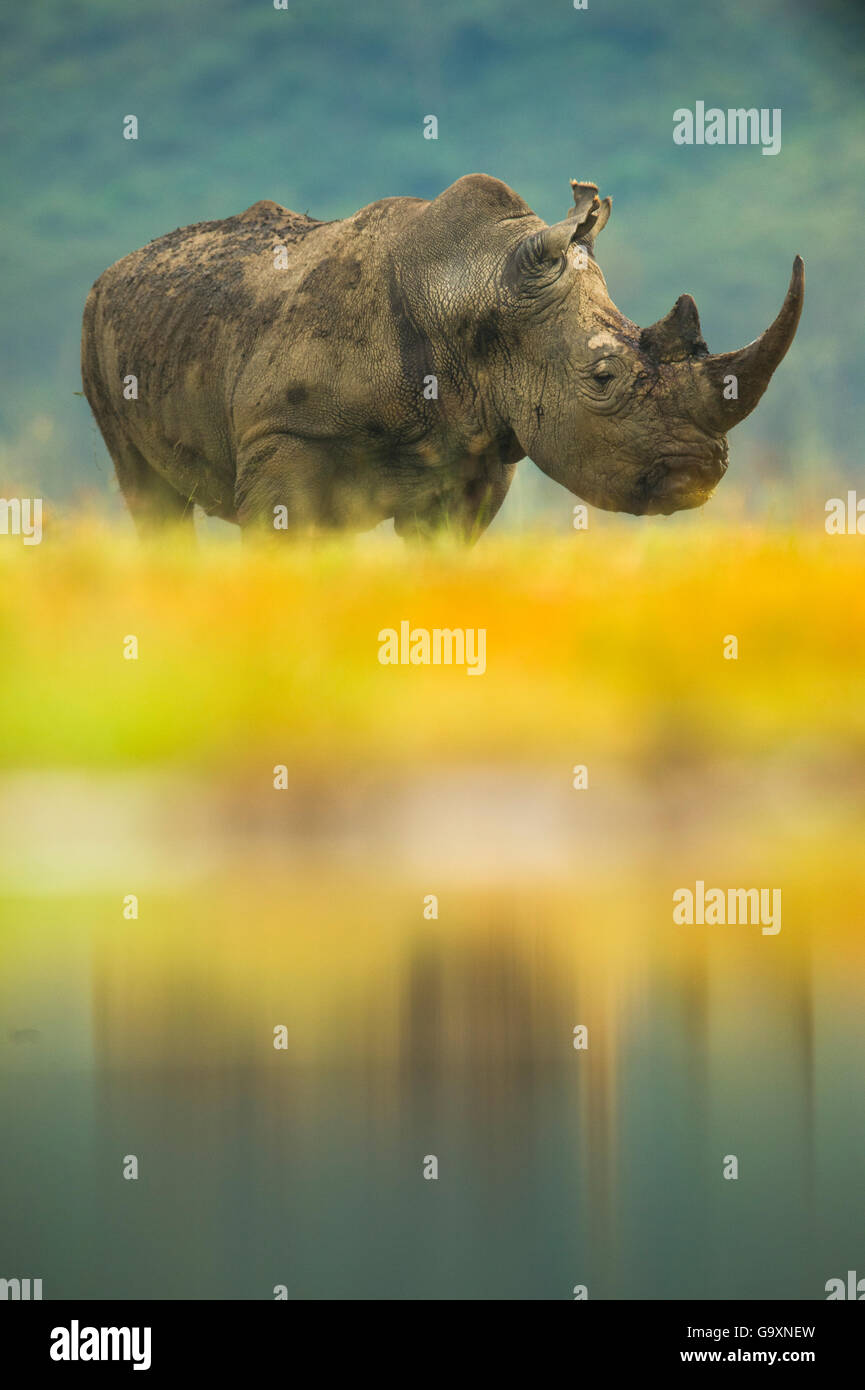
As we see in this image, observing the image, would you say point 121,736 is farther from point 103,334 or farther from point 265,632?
point 103,334

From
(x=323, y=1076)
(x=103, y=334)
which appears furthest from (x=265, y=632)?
(x=103, y=334)

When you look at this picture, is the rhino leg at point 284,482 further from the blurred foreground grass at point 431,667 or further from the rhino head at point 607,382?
the blurred foreground grass at point 431,667

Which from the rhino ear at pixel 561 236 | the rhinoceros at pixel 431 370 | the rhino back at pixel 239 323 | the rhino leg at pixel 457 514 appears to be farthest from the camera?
the rhino leg at pixel 457 514

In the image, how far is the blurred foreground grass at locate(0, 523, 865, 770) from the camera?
4320mm

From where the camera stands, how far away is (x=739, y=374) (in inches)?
232

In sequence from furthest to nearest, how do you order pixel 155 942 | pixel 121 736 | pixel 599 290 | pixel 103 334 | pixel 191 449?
pixel 103 334 < pixel 191 449 < pixel 599 290 < pixel 121 736 < pixel 155 942

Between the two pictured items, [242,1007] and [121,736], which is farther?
[121,736]

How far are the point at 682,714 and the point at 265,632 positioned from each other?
122cm

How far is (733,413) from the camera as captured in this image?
597 centimetres

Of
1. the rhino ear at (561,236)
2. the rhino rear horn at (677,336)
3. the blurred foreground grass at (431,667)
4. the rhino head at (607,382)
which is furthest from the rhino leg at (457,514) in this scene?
the blurred foreground grass at (431,667)

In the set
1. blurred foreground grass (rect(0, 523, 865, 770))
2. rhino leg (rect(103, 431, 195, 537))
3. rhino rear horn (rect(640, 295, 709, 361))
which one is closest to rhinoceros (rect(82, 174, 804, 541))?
rhino rear horn (rect(640, 295, 709, 361))

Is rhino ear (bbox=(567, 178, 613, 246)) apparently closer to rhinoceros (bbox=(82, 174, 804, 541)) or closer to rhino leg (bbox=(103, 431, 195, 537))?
rhinoceros (bbox=(82, 174, 804, 541))

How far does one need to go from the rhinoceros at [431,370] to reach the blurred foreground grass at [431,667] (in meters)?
0.92

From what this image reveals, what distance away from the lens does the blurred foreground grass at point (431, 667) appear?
432cm
